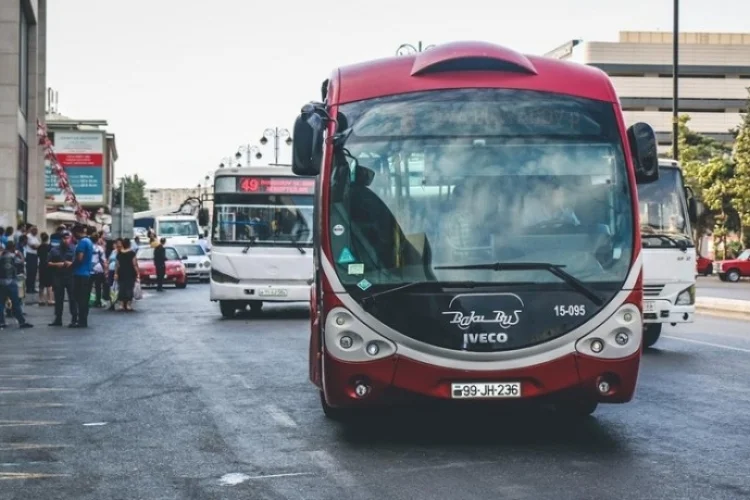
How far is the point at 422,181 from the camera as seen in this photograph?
29.9 ft

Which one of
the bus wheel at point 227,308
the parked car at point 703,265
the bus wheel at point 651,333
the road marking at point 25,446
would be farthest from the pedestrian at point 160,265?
the parked car at point 703,265

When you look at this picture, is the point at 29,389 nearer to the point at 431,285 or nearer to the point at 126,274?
the point at 431,285

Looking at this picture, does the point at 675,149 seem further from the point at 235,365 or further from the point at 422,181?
the point at 422,181

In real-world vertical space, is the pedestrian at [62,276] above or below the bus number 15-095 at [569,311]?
below

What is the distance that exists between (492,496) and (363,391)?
77.1 inches

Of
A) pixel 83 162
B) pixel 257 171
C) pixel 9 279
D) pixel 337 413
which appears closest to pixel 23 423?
pixel 337 413

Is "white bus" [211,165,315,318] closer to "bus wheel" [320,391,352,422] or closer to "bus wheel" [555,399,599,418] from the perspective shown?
"bus wheel" [555,399,599,418]

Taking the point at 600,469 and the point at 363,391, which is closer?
the point at 600,469

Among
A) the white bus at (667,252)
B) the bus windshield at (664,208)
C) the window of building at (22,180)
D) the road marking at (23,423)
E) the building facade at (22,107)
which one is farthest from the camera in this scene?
the window of building at (22,180)

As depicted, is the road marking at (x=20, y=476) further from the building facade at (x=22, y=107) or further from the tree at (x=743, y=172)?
the tree at (x=743, y=172)

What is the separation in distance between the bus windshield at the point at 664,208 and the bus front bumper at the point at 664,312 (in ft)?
3.00

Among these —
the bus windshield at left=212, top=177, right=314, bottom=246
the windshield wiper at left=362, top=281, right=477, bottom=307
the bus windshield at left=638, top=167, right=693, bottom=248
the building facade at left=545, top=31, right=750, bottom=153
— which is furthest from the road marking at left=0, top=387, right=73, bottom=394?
the building facade at left=545, top=31, right=750, bottom=153

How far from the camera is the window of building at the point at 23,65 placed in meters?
50.1

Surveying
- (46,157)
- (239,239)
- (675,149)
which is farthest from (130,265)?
(46,157)
